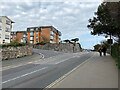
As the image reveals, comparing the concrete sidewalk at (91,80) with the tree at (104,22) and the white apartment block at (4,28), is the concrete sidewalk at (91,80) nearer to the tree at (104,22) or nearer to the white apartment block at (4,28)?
the tree at (104,22)

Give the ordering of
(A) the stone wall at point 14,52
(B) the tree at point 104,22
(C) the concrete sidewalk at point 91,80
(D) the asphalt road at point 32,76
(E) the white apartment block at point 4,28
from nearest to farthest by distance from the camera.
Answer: (C) the concrete sidewalk at point 91,80, (D) the asphalt road at point 32,76, (B) the tree at point 104,22, (A) the stone wall at point 14,52, (E) the white apartment block at point 4,28

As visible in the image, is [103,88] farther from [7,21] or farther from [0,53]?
[7,21]

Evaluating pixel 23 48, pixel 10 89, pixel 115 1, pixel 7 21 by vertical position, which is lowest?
pixel 10 89

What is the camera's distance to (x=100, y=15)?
17125mm

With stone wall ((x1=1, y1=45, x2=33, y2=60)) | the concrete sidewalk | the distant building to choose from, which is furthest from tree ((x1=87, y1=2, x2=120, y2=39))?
the distant building

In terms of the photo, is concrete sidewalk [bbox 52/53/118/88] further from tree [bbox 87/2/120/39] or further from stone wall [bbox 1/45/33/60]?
stone wall [bbox 1/45/33/60]

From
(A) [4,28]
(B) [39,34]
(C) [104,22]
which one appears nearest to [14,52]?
(C) [104,22]

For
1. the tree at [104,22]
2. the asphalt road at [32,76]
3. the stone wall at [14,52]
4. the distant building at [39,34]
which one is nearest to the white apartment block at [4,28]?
the stone wall at [14,52]

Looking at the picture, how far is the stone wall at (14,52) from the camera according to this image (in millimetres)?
15820

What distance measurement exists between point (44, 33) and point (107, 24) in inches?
2078

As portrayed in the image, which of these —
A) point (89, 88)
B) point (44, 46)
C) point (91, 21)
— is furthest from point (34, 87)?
point (44, 46)

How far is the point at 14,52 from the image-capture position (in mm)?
17578

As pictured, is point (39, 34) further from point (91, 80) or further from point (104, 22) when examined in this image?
point (91, 80)

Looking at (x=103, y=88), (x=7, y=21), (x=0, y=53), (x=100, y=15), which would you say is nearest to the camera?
(x=103, y=88)
